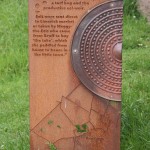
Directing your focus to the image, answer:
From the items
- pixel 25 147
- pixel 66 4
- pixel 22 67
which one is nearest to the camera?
pixel 66 4

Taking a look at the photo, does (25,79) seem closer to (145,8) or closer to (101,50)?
(101,50)

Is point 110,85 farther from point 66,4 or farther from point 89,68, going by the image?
point 66,4

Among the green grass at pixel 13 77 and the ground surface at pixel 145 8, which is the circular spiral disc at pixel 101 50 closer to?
the green grass at pixel 13 77

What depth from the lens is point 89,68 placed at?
3826mm

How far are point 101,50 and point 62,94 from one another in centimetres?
42

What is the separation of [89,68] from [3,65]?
2663 mm

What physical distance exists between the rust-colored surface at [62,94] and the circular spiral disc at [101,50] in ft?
0.10

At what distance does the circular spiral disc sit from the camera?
12.3 feet

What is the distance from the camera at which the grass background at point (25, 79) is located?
4.30m

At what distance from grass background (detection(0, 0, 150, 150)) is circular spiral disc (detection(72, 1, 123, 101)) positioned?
0.57m

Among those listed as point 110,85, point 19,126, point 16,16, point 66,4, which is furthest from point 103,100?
point 16,16

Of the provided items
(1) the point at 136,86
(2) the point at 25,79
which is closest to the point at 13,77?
(2) the point at 25,79

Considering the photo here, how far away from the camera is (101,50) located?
3.79 metres

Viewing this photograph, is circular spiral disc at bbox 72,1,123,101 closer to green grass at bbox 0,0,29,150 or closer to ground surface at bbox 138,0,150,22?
green grass at bbox 0,0,29,150
